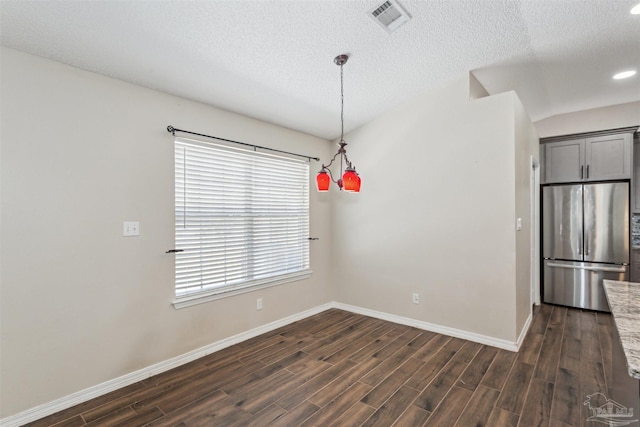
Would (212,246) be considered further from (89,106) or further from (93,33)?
(93,33)

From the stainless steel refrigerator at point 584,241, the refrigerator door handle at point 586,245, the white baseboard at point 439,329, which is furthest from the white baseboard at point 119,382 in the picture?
the refrigerator door handle at point 586,245

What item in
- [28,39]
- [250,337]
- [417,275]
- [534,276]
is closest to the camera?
[28,39]

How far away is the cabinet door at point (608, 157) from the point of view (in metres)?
3.98

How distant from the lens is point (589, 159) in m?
4.22

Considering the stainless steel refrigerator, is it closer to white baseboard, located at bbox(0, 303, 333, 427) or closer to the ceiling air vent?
the ceiling air vent

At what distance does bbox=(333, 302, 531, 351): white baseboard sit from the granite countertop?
4.15 feet

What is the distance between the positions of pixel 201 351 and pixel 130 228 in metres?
1.38

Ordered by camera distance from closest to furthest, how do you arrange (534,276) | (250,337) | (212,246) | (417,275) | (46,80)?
(46,80) < (212,246) < (250,337) < (417,275) < (534,276)

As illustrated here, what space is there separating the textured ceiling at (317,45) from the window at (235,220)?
600mm

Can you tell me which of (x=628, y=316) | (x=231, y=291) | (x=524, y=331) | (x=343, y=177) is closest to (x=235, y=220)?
(x=231, y=291)

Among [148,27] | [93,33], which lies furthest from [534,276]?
[93,33]

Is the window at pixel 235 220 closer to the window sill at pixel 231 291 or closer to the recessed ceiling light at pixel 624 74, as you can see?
the window sill at pixel 231 291

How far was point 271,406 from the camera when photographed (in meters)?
2.22

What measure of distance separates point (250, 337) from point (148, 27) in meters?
3.02
